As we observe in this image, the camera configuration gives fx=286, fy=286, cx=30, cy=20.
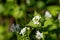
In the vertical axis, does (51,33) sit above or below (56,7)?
below

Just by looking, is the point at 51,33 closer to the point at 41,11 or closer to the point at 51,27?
the point at 51,27

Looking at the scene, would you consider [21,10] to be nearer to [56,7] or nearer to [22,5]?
[22,5]

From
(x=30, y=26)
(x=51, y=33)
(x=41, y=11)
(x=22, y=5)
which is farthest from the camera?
(x=22, y=5)

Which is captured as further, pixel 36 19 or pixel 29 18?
pixel 29 18

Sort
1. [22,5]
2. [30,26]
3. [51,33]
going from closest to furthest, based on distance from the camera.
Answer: [30,26], [51,33], [22,5]

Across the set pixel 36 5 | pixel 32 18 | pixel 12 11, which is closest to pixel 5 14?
pixel 12 11

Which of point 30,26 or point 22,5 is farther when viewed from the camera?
point 22,5

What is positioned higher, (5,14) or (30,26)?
(5,14)

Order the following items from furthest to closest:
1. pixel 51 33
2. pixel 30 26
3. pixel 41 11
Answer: pixel 41 11 → pixel 51 33 → pixel 30 26

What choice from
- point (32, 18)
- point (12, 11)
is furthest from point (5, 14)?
point (32, 18)
